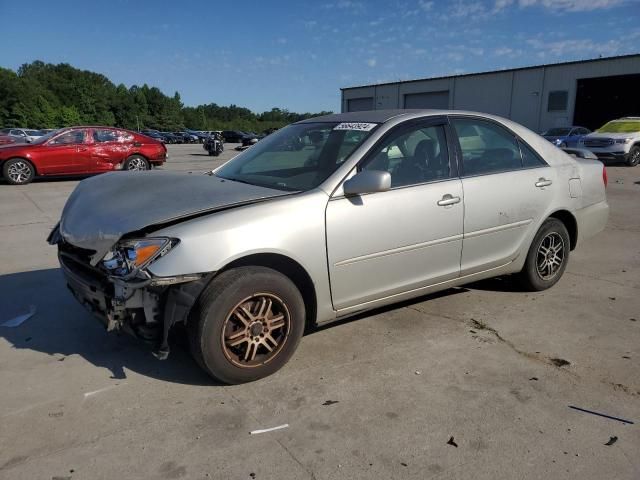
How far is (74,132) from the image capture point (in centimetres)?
1350

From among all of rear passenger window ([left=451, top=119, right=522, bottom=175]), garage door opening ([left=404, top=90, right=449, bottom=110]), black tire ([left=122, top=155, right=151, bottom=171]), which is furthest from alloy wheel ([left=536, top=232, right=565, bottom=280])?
garage door opening ([left=404, top=90, right=449, bottom=110])

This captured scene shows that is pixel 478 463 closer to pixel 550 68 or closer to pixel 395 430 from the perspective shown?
pixel 395 430

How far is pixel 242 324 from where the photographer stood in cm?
309

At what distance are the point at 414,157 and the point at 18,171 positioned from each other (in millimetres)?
12261

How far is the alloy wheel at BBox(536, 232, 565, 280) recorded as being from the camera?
4.70m

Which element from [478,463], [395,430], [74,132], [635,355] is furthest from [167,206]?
[74,132]

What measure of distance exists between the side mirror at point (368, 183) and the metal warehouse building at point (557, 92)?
124 feet

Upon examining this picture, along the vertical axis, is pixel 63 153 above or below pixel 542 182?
below

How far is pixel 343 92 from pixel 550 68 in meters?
24.1

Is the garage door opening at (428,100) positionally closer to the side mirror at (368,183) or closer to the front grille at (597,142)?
the front grille at (597,142)

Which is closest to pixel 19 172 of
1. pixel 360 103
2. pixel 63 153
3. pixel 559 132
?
pixel 63 153

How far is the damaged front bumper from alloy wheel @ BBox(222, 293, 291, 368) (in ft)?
0.91

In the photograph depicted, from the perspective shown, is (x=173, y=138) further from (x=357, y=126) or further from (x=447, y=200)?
(x=447, y=200)

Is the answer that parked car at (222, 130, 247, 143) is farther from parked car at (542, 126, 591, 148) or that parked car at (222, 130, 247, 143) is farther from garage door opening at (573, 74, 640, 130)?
parked car at (542, 126, 591, 148)
